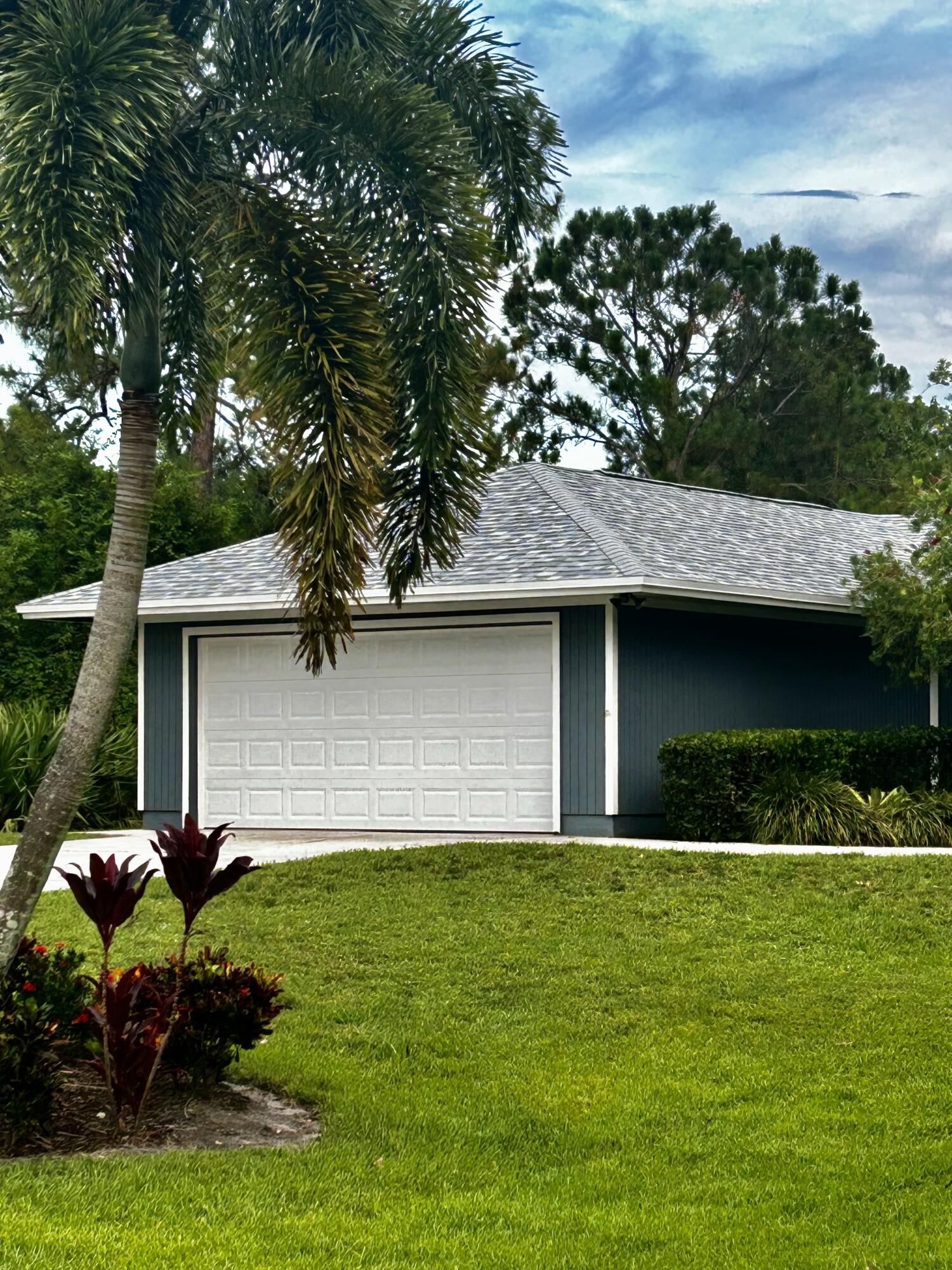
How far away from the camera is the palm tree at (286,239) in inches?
326

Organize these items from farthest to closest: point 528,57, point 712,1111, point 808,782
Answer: point 808,782 → point 528,57 → point 712,1111

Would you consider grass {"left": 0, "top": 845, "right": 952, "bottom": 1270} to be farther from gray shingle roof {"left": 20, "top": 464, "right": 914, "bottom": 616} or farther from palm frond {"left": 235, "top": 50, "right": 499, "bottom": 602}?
gray shingle roof {"left": 20, "top": 464, "right": 914, "bottom": 616}

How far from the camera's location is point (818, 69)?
25.0m

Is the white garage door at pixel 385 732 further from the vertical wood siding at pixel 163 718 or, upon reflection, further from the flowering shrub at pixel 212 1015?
the flowering shrub at pixel 212 1015

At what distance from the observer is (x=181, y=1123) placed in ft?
23.4

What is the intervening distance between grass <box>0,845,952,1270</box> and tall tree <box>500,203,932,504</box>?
23913 mm

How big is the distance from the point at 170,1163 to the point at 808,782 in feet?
35.4

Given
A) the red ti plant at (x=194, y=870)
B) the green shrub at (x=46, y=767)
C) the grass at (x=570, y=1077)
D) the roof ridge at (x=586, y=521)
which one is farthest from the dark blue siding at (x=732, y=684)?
the red ti plant at (x=194, y=870)

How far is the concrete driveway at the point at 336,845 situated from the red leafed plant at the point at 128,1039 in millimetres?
6192

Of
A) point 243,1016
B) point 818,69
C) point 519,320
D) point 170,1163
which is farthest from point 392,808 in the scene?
point 519,320

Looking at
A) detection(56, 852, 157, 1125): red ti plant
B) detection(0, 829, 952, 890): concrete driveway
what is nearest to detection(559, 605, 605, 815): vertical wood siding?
detection(0, 829, 952, 890): concrete driveway

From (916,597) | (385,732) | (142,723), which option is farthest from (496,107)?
(142,723)

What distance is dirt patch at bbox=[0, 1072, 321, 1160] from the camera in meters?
6.72

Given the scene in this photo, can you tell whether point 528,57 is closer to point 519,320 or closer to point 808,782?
point 808,782
